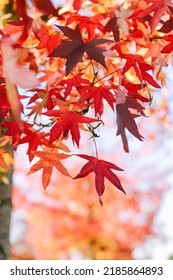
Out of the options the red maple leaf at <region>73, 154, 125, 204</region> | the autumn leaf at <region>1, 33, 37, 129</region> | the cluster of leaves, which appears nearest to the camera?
the autumn leaf at <region>1, 33, 37, 129</region>

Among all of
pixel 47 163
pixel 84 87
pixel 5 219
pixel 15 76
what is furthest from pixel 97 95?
pixel 5 219

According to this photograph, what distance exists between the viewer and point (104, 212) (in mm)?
7426

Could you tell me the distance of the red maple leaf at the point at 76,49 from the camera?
947 millimetres

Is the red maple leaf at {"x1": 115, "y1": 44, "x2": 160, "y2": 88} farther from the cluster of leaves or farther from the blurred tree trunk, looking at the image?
the blurred tree trunk

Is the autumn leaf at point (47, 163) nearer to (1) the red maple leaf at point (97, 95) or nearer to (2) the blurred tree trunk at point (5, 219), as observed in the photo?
(1) the red maple leaf at point (97, 95)

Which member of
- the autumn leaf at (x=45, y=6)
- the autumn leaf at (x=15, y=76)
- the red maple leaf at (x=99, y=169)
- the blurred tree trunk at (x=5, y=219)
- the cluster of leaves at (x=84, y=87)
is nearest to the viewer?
the autumn leaf at (x=15, y=76)

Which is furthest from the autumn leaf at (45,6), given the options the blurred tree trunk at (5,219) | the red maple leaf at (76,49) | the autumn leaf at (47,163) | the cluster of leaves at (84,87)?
the blurred tree trunk at (5,219)

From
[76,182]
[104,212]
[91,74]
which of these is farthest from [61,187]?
[91,74]

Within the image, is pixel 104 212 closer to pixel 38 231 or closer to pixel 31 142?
pixel 38 231

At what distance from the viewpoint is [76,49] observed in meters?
0.96

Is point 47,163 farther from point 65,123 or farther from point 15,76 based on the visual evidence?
point 15,76

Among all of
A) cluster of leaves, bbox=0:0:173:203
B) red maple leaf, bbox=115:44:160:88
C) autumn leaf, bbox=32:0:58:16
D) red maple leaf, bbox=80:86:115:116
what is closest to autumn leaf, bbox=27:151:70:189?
cluster of leaves, bbox=0:0:173:203

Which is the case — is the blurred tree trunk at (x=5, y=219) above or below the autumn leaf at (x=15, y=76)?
below

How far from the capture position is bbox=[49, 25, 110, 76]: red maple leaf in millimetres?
947
